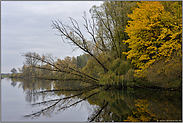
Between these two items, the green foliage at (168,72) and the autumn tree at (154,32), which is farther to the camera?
the autumn tree at (154,32)

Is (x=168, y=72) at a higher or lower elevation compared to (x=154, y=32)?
lower

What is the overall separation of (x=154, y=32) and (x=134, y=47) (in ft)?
6.71

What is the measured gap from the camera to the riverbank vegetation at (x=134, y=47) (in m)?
12.6

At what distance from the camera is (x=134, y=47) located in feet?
47.2

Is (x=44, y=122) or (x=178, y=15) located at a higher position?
(x=178, y=15)

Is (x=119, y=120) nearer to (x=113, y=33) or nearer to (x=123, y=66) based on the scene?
(x=123, y=66)

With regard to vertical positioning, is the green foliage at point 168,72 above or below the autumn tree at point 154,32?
below

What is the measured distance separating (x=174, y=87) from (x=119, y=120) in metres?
9.88

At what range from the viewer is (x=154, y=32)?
13914 mm

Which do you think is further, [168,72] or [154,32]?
[154,32]

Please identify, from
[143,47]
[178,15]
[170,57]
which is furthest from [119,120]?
[178,15]

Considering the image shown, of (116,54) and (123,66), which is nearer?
(123,66)

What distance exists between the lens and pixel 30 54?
49.5ft

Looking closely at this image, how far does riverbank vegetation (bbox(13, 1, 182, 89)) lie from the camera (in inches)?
→ 496
